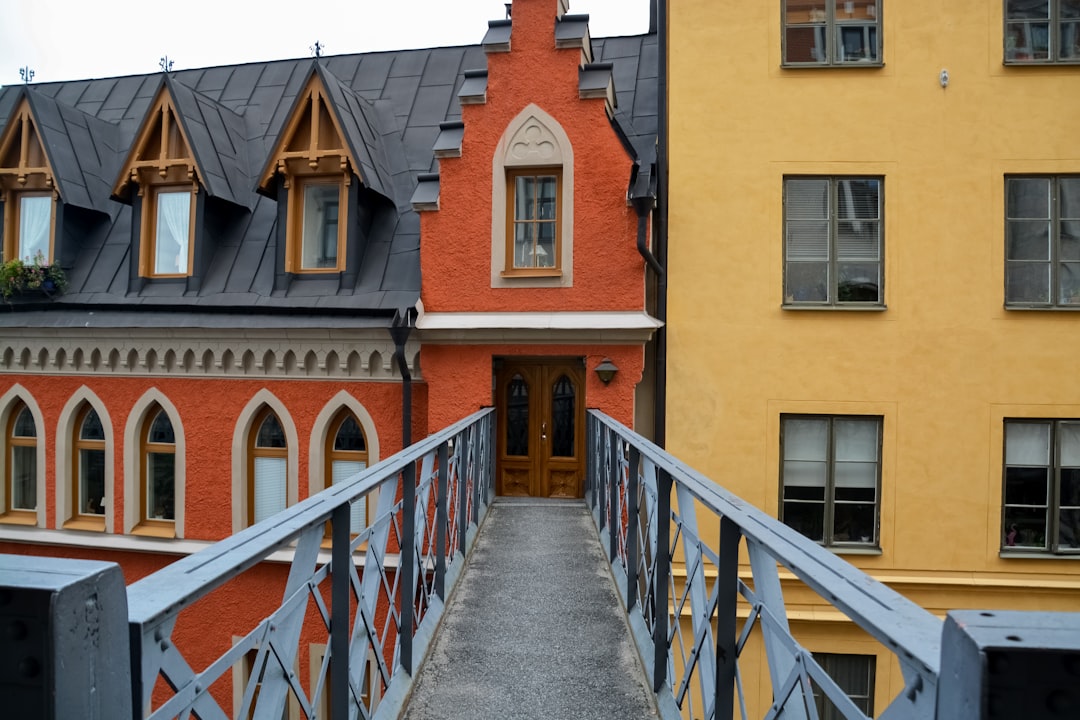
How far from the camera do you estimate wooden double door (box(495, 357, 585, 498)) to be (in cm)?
1012

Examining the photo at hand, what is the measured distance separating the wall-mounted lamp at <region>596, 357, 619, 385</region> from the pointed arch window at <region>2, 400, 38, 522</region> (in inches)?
361

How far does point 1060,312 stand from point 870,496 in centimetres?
343

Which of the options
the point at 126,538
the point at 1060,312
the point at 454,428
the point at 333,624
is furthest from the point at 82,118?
the point at 1060,312

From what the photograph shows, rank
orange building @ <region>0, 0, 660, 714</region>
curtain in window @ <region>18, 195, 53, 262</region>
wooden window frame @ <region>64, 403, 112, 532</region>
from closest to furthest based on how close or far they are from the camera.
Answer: orange building @ <region>0, 0, 660, 714</region> < wooden window frame @ <region>64, 403, 112, 532</region> < curtain in window @ <region>18, 195, 53, 262</region>

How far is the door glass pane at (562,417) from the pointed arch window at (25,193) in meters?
8.56

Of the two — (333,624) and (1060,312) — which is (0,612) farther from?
(1060,312)

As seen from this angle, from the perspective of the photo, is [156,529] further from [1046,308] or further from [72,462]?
[1046,308]

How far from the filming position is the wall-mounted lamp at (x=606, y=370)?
9.32m

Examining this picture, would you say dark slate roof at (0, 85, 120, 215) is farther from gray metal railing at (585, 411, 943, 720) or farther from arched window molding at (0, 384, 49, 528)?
gray metal railing at (585, 411, 943, 720)

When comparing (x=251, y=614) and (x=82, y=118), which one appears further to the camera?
(x=82, y=118)

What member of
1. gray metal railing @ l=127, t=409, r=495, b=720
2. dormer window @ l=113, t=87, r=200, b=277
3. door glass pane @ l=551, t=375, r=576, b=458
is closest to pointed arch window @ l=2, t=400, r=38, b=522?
dormer window @ l=113, t=87, r=200, b=277

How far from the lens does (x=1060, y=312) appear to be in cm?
947

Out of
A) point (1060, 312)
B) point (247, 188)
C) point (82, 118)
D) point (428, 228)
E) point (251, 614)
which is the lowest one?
point (251, 614)

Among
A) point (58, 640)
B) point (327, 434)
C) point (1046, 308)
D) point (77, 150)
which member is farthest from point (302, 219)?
point (58, 640)
